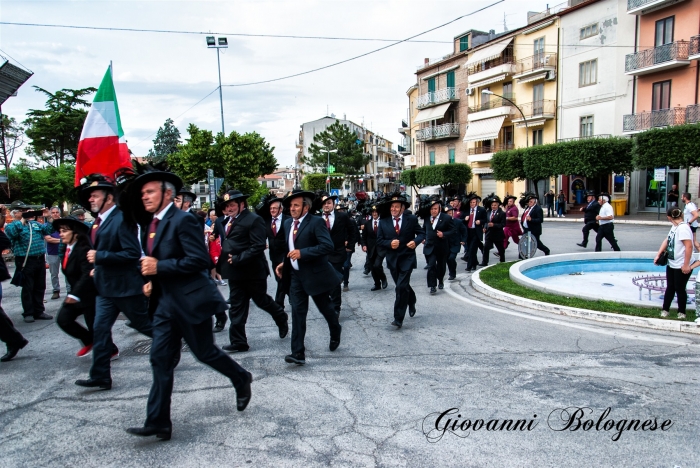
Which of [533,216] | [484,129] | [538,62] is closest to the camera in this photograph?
[533,216]

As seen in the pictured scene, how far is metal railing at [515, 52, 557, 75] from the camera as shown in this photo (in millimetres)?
37000

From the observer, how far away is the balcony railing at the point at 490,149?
42.4 meters

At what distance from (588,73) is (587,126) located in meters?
3.45

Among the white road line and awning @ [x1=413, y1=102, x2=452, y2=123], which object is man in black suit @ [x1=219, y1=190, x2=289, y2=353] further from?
awning @ [x1=413, y1=102, x2=452, y2=123]

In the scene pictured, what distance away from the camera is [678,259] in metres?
6.74

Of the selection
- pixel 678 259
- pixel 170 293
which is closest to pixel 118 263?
pixel 170 293

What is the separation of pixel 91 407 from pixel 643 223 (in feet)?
86.5

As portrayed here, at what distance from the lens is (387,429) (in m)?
3.86

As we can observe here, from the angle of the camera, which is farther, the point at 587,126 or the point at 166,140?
the point at 166,140

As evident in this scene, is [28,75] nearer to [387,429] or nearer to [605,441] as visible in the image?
[387,429]

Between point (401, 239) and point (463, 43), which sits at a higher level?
point (463, 43)

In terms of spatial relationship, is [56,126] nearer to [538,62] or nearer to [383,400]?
[538,62]

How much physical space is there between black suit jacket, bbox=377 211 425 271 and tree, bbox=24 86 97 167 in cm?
4470

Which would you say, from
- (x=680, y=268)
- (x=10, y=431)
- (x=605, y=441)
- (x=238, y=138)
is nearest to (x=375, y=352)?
(x=605, y=441)
